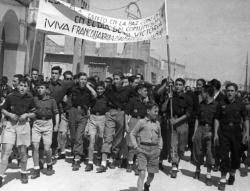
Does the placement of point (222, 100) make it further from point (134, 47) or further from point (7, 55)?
point (134, 47)

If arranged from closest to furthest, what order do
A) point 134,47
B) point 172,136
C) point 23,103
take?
point 23,103, point 172,136, point 134,47

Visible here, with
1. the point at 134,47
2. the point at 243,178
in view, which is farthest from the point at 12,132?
the point at 134,47

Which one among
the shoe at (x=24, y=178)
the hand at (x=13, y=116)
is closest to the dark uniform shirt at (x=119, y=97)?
Result: the hand at (x=13, y=116)

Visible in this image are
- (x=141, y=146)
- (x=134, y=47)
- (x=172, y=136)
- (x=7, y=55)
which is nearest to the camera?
(x=141, y=146)

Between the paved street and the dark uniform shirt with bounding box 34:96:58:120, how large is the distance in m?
1.13

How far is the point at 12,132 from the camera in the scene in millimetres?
5957

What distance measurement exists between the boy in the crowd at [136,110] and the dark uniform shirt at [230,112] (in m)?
1.51

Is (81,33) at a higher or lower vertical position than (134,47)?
lower

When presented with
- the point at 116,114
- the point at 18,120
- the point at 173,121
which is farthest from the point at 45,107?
the point at 173,121

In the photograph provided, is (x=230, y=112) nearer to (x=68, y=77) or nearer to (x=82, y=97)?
(x=82, y=97)

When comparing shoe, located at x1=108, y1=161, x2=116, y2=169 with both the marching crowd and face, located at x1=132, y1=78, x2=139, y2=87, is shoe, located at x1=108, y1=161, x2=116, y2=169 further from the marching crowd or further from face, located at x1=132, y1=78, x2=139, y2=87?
face, located at x1=132, y1=78, x2=139, y2=87

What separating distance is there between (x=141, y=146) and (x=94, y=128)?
200 centimetres

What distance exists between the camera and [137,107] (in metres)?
7.23

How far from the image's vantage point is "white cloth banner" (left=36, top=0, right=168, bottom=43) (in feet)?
25.8
